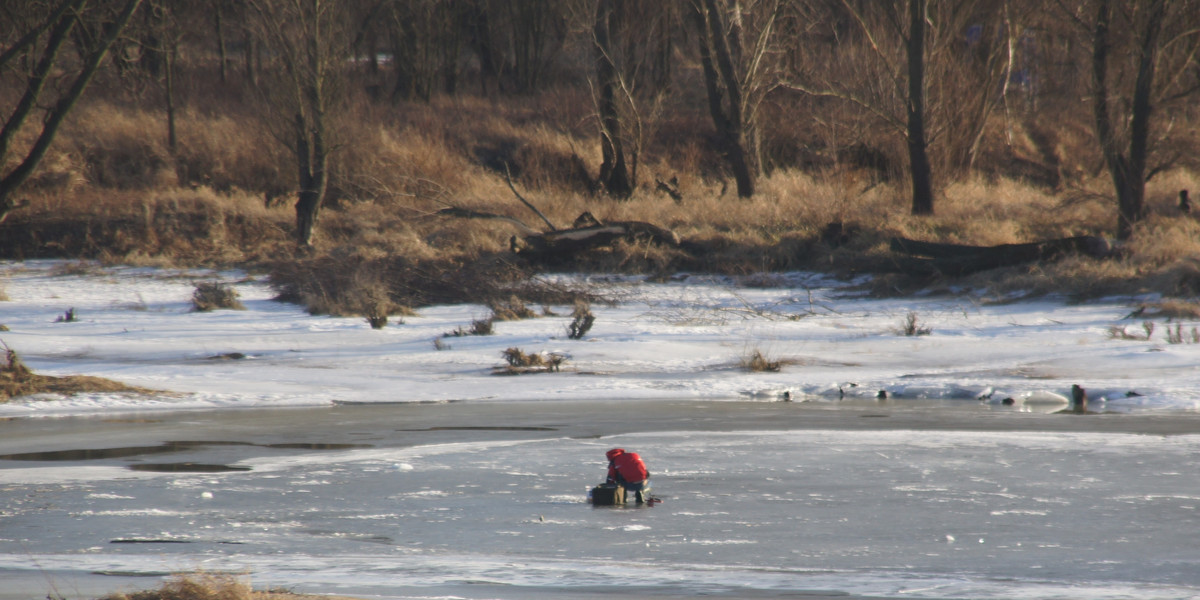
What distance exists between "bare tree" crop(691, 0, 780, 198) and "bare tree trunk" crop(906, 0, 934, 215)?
3215 millimetres

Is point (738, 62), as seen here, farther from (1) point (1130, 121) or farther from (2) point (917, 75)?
(1) point (1130, 121)

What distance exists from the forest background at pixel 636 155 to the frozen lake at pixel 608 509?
526 cm

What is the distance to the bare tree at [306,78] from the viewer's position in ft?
74.3

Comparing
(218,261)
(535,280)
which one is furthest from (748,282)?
(218,261)

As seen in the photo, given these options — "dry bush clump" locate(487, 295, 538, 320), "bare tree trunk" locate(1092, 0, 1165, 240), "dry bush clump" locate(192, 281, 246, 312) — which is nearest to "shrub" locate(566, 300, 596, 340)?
"dry bush clump" locate(487, 295, 538, 320)

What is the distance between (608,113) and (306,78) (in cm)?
773

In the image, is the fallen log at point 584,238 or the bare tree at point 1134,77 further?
the fallen log at point 584,238

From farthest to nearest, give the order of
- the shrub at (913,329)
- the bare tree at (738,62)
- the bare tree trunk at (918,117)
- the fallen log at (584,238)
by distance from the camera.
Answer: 1. the bare tree at (738,62)
2. the bare tree trunk at (918,117)
3. the fallen log at (584,238)
4. the shrub at (913,329)

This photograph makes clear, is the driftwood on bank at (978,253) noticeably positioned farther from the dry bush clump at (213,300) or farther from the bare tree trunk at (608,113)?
the dry bush clump at (213,300)

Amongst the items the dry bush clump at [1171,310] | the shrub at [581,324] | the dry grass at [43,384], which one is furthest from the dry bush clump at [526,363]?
the dry bush clump at [1171,310]

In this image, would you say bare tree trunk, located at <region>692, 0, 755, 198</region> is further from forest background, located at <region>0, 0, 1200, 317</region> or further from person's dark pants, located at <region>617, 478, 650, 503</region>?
person's dark pants, located at <region>617, 478, 650, 503</region>

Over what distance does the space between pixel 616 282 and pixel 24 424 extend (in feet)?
39.0

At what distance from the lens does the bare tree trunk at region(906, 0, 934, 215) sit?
2295 centimetres

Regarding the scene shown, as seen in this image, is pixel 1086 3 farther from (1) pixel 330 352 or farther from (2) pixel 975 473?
(2) pixel 975 473
